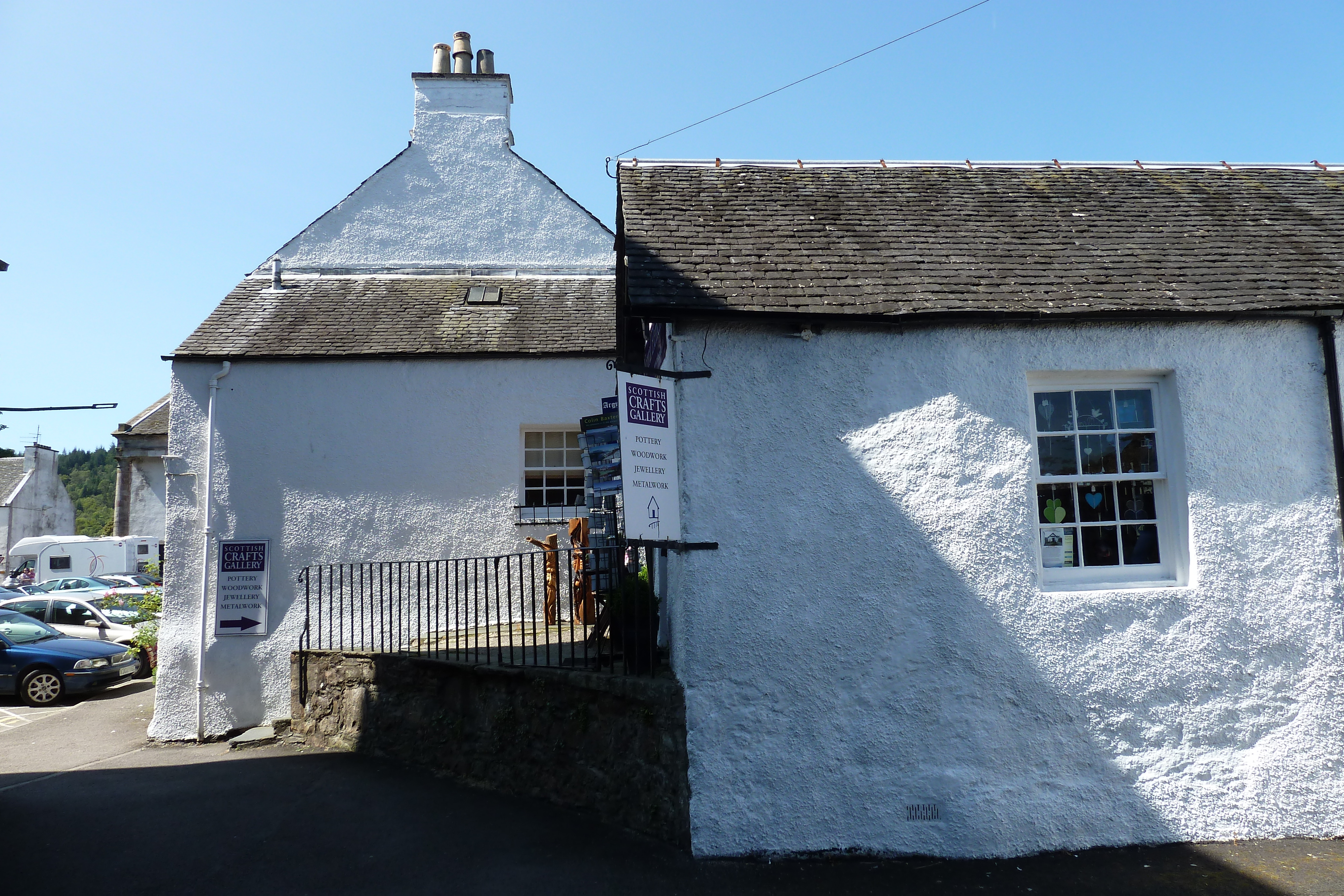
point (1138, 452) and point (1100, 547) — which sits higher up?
point (1138, 452)

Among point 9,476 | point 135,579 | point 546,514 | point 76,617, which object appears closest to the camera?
point 546,514

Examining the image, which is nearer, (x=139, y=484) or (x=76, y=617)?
(x=76, y=617)

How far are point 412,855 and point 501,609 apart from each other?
452 cm

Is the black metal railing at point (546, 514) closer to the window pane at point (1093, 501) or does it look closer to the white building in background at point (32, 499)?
the window pane at point (1093, 501)

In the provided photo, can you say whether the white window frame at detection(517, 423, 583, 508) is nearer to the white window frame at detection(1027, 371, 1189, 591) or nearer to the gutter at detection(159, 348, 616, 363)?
the gutter at detection(159, 348, 616, 363)

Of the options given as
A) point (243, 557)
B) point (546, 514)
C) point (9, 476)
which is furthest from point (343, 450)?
point (9, 476)

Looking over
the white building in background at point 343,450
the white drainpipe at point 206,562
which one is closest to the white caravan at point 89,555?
the white building in background at point 343,450

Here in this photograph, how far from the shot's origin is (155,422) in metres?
23.2

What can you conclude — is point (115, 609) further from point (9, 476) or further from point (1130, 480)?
point (9, 476)

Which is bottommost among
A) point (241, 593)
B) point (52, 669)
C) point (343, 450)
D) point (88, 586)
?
point (52, 669)

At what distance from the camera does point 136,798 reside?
7.89 metres

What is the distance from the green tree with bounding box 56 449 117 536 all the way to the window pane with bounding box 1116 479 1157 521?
5888cm

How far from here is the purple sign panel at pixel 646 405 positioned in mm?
5820

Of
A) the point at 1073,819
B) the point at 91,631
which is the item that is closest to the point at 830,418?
the point at 1073,819
